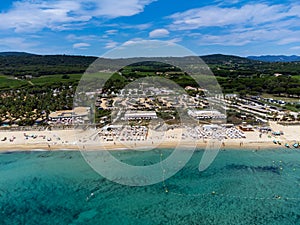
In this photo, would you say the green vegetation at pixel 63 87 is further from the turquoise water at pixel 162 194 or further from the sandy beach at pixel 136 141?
the turquoise water at pixel 162 194

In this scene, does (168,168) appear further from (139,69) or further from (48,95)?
(139,69)

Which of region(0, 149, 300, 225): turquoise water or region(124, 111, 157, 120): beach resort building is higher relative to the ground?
region(124, 111, 157, 120): beach resort building

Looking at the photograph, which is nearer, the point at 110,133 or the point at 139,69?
the point at 110,133

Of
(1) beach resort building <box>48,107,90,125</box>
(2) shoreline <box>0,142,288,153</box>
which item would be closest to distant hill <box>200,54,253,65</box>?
(1) beach resort building <box>48,107,90,125</box>

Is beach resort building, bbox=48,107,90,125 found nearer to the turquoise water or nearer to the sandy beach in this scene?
the sandy beach

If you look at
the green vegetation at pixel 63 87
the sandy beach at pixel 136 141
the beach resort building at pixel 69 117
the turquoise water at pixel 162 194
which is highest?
the green vegetation at pixel 63 87

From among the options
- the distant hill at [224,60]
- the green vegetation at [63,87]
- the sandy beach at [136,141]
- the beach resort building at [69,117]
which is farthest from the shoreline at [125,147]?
the distant hill at [224,60]

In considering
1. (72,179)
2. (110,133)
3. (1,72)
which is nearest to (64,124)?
(110,133)
